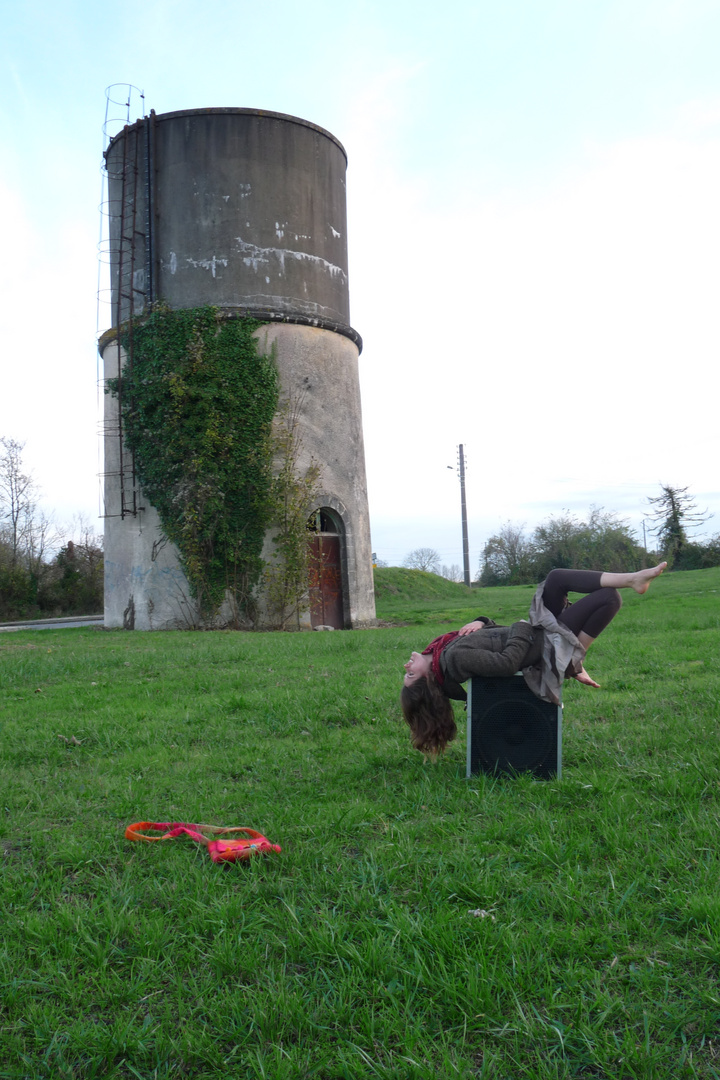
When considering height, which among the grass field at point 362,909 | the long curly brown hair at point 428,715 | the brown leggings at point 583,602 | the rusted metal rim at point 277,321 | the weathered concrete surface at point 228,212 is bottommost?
the grass field at point 362,909

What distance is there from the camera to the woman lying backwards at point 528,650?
4.71m

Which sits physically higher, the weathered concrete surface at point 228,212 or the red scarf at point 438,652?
the weathered concrete surface at point 228,212

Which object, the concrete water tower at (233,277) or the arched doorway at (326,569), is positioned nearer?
the concrete water tower at (233,277)

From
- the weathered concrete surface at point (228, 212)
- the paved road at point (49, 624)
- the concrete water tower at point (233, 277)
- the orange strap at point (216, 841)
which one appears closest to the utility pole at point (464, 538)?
the paved road at point (49, 624)

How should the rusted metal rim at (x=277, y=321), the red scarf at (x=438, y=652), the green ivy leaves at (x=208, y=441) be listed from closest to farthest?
1. the red scarf at (x=438, y=652)
2. the green ivy leaves at (x=208, y=441)
3. the rusted metal rim at (x=277, y=321)

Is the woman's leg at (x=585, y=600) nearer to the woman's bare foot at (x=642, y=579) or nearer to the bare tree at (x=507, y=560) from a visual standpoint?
the woman's bare foot at (x=642, y=579)

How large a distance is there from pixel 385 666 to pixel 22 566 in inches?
1229

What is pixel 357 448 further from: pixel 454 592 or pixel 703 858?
pixel 703 858

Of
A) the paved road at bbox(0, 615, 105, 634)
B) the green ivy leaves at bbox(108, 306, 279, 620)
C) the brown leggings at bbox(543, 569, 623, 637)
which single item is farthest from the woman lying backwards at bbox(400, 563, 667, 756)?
the paved road at bbox(0, 615, 105, 634)

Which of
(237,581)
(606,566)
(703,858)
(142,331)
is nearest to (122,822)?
(703,858)

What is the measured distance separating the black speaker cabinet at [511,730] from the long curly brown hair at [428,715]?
28cm

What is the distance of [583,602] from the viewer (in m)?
4.92

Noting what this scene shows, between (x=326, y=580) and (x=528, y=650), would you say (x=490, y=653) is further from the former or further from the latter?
(x=326, y=580)

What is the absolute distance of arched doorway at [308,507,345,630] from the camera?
2050 centimetres
